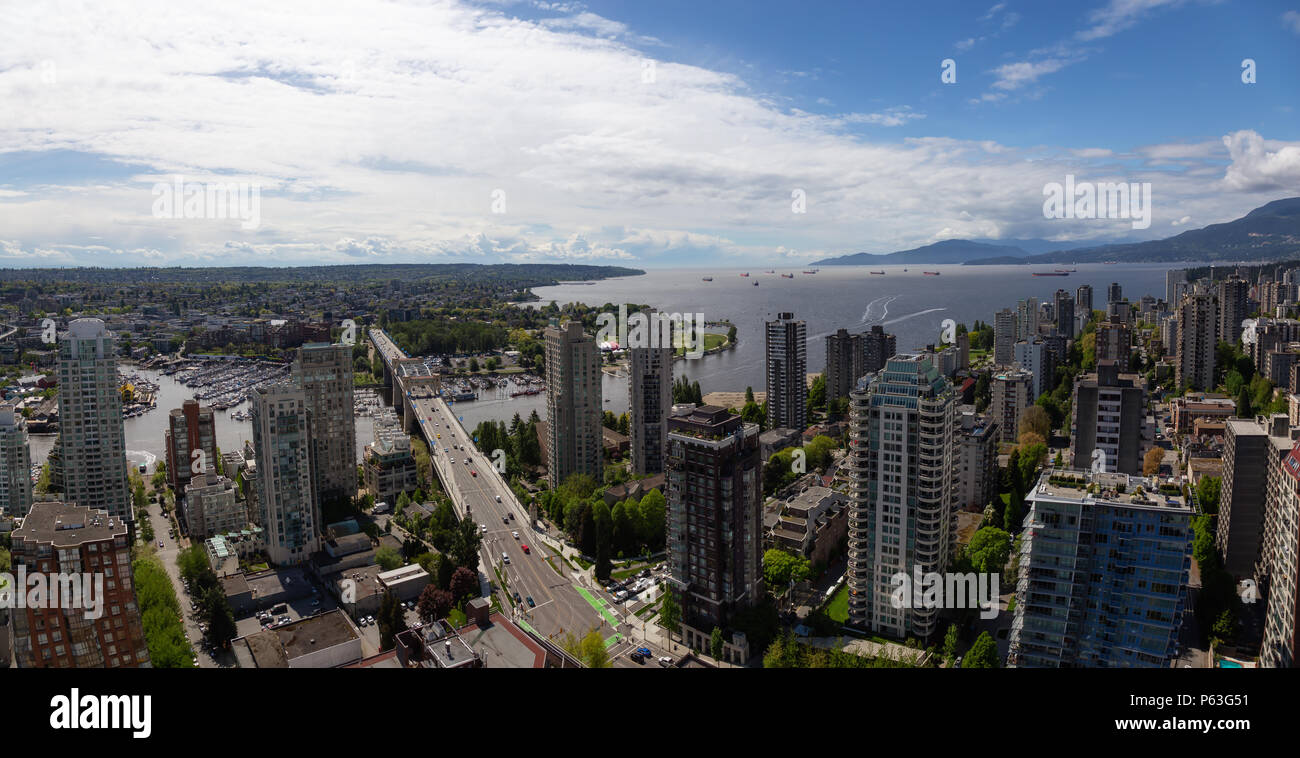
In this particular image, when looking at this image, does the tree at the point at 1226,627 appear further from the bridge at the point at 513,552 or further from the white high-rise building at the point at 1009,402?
the white high-rise building at the point at 1009,402

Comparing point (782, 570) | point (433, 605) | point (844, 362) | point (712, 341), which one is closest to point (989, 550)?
point (782, 570)

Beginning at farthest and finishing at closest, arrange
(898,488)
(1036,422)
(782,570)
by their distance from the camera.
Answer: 1. (1036,422)
2. (782,570)
3. (898,488)

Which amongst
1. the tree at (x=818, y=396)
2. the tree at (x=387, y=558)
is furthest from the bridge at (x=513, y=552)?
the tree at (x=818, y=396)

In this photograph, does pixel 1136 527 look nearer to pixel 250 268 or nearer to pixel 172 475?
pixel 172 475

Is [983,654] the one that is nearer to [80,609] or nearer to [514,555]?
[514,555]

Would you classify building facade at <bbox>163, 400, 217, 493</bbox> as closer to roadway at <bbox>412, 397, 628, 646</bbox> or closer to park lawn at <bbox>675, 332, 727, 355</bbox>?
roadway at <bbox>412, 397, 628, 646</bbox>

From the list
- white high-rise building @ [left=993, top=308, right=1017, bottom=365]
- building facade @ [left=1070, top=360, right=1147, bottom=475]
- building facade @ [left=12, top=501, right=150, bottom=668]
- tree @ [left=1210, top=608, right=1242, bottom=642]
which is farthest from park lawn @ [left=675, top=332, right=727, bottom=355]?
building facade @ [left=12, top=501, right=150, bottom=668]
